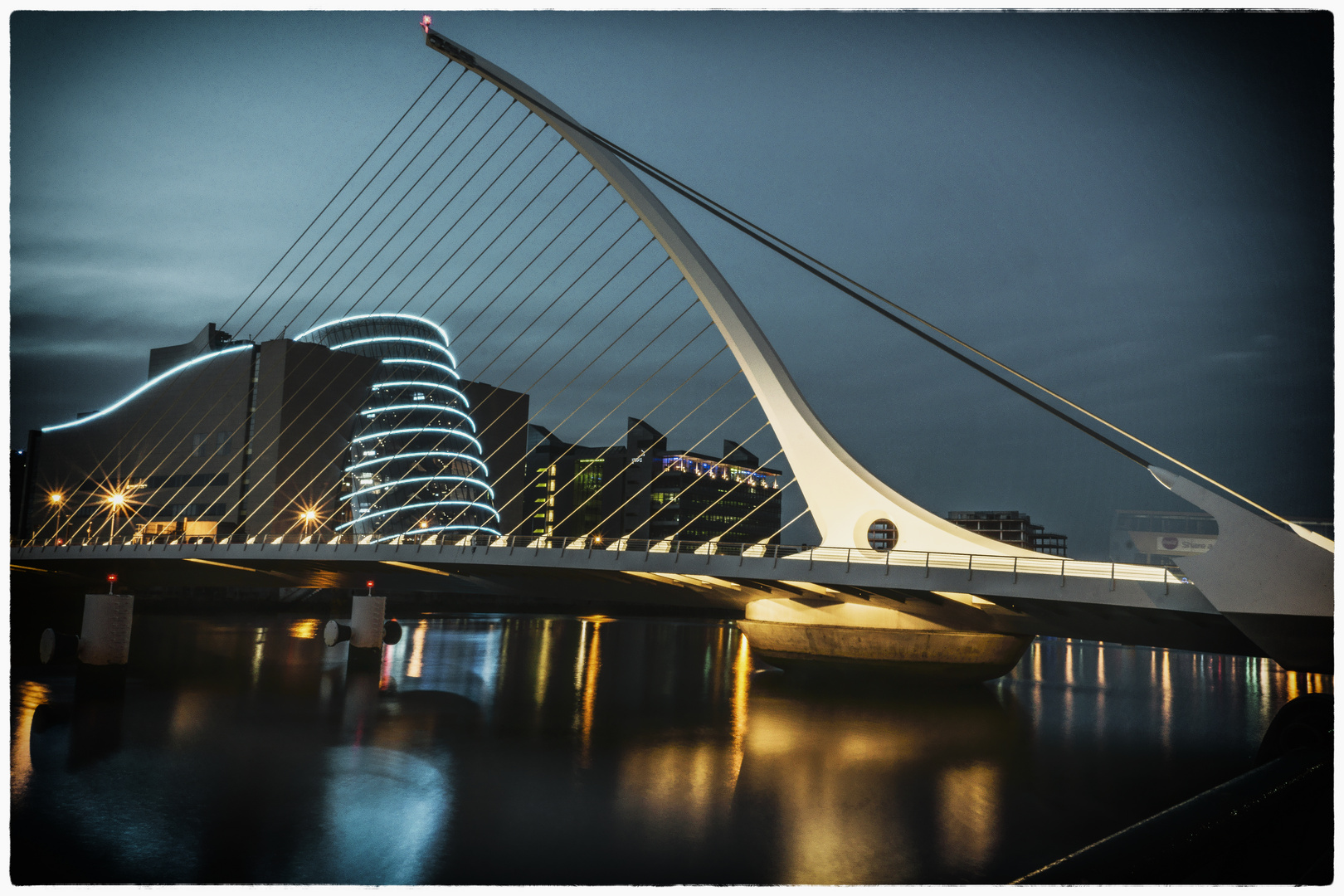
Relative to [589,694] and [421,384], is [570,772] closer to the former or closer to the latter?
[589,694]

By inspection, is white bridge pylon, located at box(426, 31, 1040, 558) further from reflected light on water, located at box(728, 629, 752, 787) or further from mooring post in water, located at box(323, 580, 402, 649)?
mooring post in water, located at box(323, 580, 402, 649)

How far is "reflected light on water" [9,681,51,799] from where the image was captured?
11898 mm

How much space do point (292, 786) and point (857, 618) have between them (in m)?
14.3

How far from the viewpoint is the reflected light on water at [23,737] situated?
11.9 meters

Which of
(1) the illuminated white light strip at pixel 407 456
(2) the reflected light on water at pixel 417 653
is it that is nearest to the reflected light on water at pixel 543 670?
(2) the reflected light on water at pixel 417 653

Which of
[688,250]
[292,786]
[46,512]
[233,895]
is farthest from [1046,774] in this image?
[46,512]

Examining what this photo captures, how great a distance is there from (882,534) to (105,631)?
18.0m

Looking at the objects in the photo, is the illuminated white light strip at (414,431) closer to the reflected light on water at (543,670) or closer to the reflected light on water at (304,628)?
the reflected light on water at (304,628)

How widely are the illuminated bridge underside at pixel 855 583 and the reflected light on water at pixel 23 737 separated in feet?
23.0

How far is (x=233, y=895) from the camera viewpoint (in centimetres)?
502

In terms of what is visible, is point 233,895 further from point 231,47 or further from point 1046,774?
point 1046,774

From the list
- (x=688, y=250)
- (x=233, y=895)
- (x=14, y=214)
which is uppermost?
(x=688, y=250)

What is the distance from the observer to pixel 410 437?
59.7m

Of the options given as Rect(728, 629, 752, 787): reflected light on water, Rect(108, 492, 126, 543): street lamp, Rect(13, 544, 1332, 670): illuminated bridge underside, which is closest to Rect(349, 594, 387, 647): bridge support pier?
Rect(13, 544, 1332, 670): illuminated bridge underside
